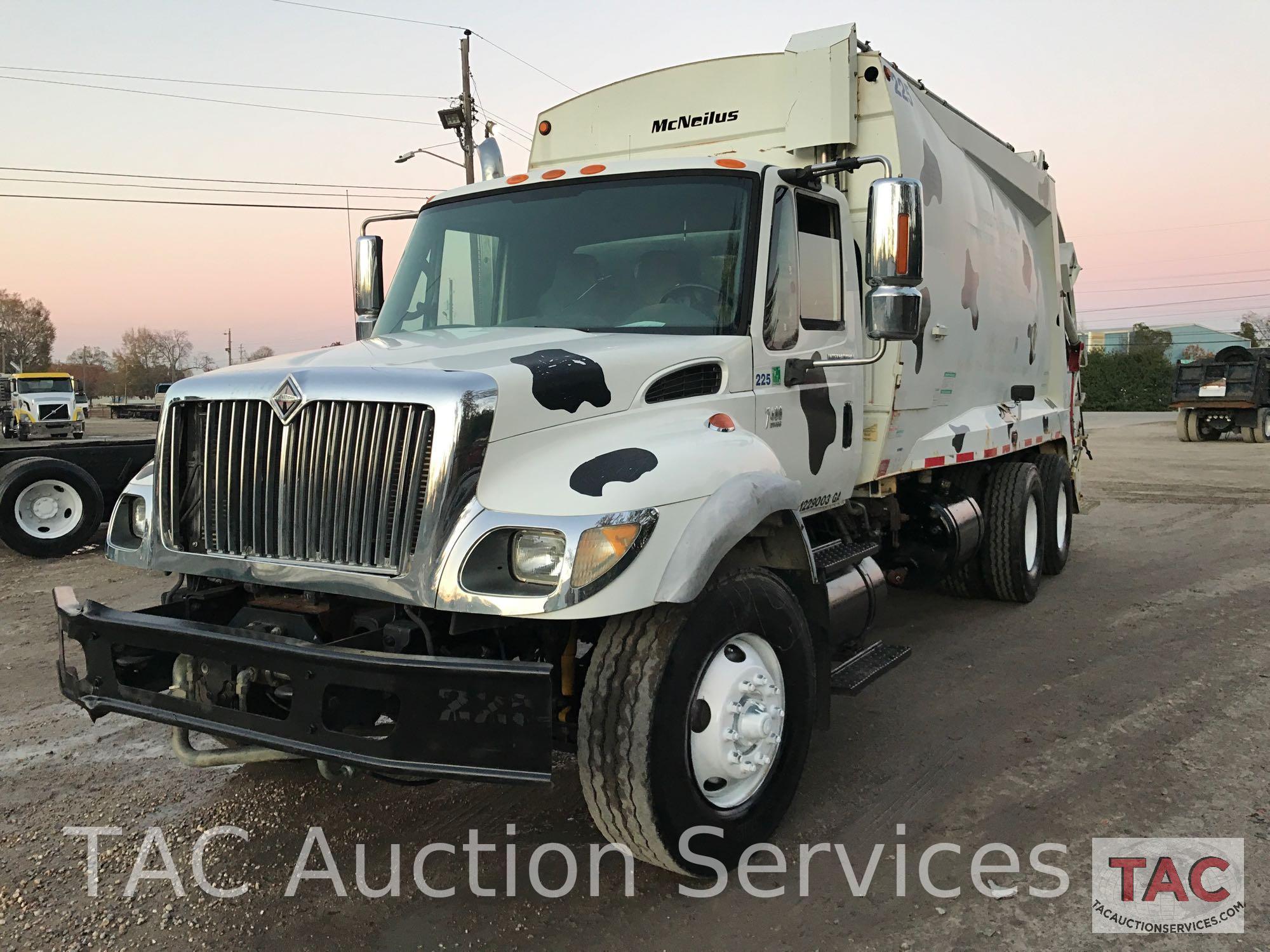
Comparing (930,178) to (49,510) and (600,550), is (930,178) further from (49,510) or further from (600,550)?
(49,510)

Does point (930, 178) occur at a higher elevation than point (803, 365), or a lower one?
higher

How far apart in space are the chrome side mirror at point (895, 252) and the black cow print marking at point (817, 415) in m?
0.55

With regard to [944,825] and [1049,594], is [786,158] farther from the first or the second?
[1049,594]

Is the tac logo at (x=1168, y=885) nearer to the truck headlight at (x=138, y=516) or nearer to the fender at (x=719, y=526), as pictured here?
the fender at (x=719, y=526)

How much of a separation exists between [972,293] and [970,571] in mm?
2134

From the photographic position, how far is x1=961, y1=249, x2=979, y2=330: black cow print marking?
6.00 m

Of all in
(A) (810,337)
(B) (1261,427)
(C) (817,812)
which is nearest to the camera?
(C) (817,812)

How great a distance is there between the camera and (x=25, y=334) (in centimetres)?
9050

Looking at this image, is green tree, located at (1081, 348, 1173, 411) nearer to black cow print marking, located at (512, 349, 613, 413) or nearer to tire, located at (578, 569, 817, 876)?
tire, located at (578, 569, 817, 876)

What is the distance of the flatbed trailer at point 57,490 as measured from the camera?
29.3 feet

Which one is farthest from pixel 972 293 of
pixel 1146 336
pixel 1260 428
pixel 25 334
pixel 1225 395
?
pixel 25 334

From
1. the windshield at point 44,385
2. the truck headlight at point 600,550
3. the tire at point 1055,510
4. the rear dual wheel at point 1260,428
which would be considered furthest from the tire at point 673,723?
the windshield at point 44,385

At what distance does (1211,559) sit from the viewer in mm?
8586

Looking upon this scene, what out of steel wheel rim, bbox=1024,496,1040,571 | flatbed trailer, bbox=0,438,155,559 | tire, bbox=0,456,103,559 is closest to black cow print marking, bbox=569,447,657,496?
steel wheel rim, bbox=1024,496,1040,571
